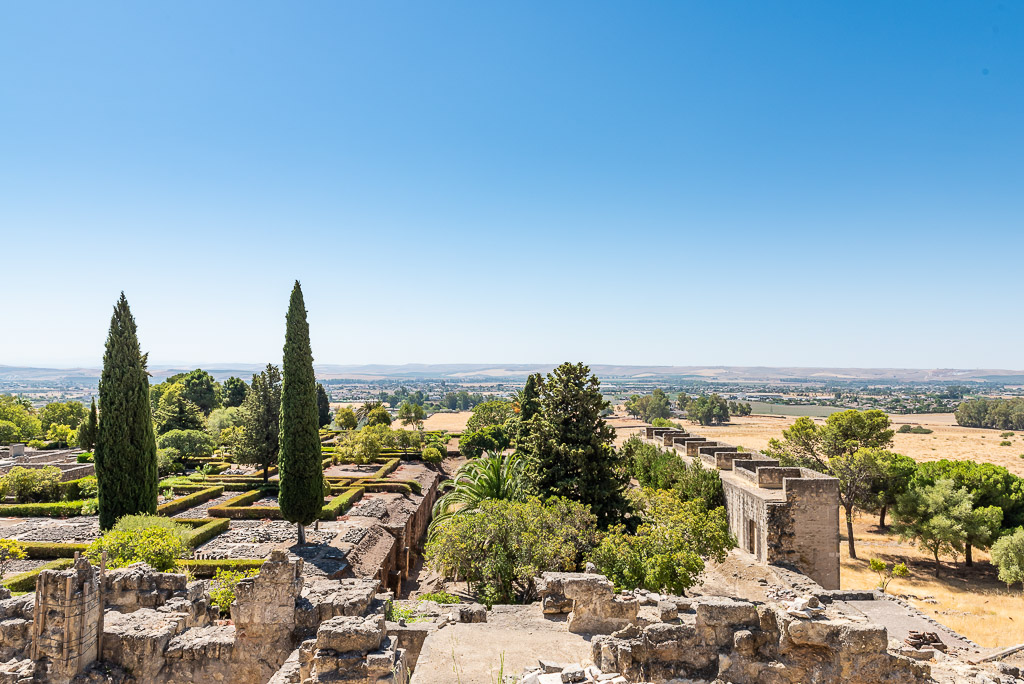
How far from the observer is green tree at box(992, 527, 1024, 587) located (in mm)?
23703

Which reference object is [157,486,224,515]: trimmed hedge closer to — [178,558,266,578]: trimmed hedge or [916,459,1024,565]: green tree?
[178,558,266,578]: trimmed hedge

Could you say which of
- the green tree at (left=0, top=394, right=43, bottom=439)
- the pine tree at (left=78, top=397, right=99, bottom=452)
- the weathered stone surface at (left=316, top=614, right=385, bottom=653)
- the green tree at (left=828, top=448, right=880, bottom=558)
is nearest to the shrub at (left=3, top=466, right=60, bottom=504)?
the pine tree at (left=78, top=397, right=99, bottom=452)

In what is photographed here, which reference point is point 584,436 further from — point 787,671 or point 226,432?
point 226,432

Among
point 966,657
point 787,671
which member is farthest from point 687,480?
point 787,671

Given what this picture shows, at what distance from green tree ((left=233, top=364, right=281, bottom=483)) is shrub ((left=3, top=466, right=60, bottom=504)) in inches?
367

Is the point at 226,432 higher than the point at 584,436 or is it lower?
lower

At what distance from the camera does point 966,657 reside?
14359 mm

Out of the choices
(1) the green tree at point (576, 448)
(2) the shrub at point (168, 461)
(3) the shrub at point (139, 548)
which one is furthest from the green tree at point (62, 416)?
(1) the green tree at point (576, 448)

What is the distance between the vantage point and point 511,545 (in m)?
16.6

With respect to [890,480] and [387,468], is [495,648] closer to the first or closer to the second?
[890,480]

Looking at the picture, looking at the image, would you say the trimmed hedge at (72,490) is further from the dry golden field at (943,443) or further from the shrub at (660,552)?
the dry golden field at (943,443)

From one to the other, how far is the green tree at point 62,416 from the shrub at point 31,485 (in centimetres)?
3998

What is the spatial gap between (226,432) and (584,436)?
33739 millimetres

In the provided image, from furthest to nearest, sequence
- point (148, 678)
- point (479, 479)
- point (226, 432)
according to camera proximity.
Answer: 1. point (226, 432)
2. point (479, 479)
3. point (148, 678)
